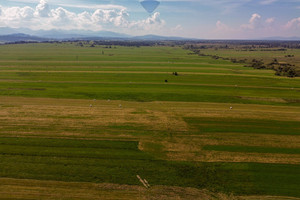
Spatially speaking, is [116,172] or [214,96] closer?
[116,172]

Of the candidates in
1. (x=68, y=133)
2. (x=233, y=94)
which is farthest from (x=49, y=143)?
(x=233, y=94)

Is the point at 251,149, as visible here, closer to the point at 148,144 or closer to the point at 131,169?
the point at 148,144

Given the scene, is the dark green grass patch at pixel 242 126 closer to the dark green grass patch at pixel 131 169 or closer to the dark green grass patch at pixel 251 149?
the dark green grass patch at pixel 251 149

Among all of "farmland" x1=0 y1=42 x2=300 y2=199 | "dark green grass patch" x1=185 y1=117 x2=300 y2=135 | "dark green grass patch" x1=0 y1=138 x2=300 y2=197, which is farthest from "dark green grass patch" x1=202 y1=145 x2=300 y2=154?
"dark green grass patch" x1=185 y1=117 x2=300 y2=135

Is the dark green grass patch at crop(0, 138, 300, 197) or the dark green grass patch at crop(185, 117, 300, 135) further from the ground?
the dark green grass patch at crop(185, 117, 300, 135)

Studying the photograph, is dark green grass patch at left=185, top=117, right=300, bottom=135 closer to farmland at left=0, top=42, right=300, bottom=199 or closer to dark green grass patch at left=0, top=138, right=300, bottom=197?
farmland at left=0, top=42, right=300, bottom=199

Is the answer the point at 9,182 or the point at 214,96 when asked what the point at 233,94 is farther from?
the point at 9,182
